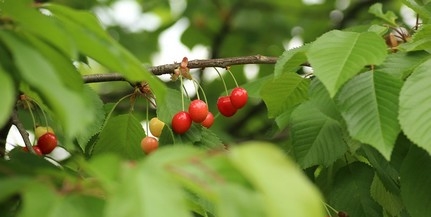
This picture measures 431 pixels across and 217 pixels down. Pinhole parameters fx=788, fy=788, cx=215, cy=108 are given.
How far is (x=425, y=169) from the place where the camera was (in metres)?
1.82

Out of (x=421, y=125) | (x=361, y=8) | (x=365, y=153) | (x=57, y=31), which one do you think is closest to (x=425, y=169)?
(x=365, y=153)

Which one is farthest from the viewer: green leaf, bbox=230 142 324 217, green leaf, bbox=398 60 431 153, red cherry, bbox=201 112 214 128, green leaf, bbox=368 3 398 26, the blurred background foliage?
the blurred background foliage

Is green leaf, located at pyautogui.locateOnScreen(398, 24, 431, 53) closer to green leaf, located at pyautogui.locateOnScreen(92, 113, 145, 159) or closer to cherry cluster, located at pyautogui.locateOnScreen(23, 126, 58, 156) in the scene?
green leaf, located at pyautogui.locateOnScreen(92, 113, 145, 159)

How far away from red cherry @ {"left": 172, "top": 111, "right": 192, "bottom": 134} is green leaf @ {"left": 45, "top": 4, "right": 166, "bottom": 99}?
27.7 inches

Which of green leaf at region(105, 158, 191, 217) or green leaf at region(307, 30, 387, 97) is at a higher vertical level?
green leaf at region(307, 30, 387, 97)

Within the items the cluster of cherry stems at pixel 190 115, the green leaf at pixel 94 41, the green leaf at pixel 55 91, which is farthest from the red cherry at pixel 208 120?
the green leaf at pixel 55 91

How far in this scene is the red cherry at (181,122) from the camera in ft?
6.23

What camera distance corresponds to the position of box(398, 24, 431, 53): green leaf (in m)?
1.78

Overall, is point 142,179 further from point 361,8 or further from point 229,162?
point 361,8

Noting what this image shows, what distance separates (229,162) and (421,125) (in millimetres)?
703

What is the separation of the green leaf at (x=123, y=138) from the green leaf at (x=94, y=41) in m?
0.74

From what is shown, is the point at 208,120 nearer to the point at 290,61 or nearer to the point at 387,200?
the point at 290,61

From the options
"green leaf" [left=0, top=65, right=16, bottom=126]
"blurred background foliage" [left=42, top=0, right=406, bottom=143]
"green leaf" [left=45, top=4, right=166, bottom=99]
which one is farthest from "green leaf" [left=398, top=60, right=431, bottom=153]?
"blurred background foliage" [left=42, top=0, right=406, bottom=143]

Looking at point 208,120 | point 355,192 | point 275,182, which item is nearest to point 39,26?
Answer: point 275,182
